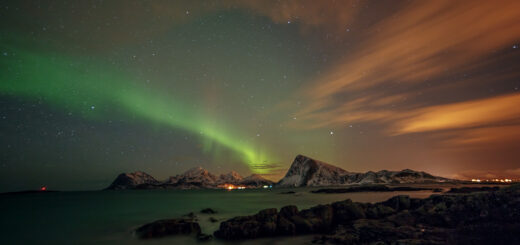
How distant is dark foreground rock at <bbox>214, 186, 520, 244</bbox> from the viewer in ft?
51.2

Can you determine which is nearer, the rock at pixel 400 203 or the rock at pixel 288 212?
the rock at pixel 288 212

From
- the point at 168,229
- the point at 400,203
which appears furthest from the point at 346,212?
the point at 168,229

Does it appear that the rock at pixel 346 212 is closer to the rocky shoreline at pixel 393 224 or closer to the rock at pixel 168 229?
the rocky shoreline at pixel 393 224

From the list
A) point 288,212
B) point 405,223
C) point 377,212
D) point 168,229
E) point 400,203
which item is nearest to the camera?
point 405,223

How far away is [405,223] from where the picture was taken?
1920 cm

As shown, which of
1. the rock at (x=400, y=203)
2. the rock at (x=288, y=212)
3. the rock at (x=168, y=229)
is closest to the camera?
the rock at (x=168, y=229)

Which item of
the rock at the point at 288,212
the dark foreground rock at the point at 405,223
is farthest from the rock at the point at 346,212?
the rock at the point at 288,212

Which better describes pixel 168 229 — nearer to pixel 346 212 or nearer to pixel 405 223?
pixel 346 212

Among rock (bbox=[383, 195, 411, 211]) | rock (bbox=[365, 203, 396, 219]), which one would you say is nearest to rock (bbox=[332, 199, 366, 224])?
rock (bbox=[365, 203, 396, 219])

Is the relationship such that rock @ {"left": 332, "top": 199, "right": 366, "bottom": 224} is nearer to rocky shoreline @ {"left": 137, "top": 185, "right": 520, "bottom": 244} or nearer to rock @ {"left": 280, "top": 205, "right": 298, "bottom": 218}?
rocky shoreline @ {"left": 137, "top": 185, "right": 520, "bottom": 244}

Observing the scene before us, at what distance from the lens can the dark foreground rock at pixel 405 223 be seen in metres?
15.6

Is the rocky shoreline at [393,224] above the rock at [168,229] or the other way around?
above

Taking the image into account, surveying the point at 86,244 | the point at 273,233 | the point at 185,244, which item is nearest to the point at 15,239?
the point at 86,244

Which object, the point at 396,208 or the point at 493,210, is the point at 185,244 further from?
the point at 493,210
